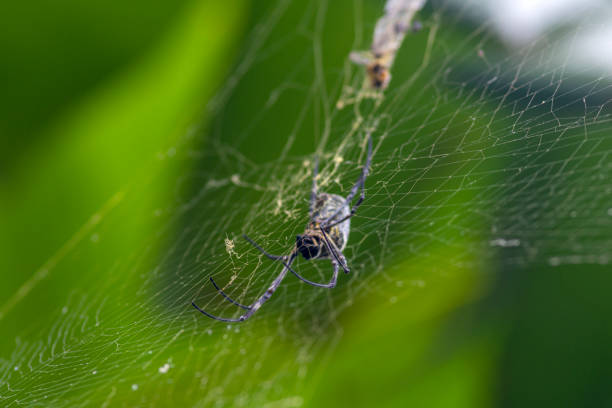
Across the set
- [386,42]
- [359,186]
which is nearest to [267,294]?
[359,186]

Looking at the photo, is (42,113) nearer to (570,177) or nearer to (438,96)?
(438,96)

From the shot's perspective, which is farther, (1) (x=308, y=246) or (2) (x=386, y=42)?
(2) (x=386, y=42)

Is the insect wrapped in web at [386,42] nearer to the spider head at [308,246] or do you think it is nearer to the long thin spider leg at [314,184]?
the long thin spider leg at [314,184]

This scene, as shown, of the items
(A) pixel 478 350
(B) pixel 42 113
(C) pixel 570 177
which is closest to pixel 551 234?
(C) pixel 570 177

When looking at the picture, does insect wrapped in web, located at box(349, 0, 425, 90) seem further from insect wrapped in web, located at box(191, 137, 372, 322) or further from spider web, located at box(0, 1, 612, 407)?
insect wrapped in web, located at box(191, 137, 372, 322)

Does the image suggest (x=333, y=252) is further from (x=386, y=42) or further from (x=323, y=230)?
(x=386, y=42)

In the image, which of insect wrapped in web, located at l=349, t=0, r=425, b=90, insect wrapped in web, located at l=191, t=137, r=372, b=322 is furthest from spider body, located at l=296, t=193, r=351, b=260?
insect wrapped in web, located at l=349, t=0, r=425, b=90
